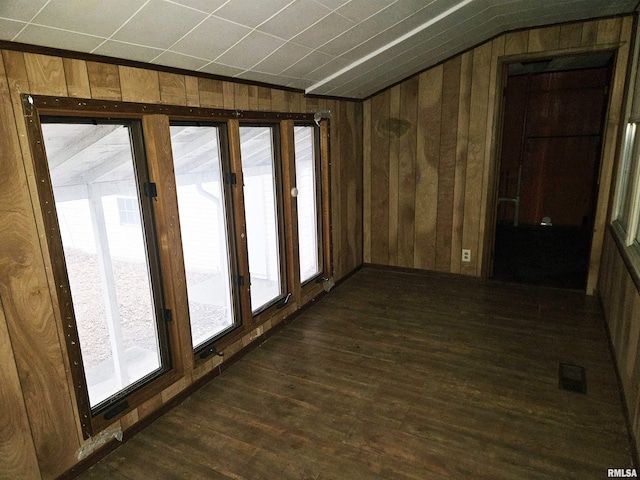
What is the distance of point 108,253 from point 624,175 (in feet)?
12.6

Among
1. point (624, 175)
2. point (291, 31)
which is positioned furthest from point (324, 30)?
point (624, 175)

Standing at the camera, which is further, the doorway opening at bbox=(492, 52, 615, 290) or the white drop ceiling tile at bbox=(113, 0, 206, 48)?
the doorway opening at bbox=(492, 52, 615, 290)

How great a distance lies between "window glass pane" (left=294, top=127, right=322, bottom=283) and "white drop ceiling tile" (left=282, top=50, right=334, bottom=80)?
694 millimetres

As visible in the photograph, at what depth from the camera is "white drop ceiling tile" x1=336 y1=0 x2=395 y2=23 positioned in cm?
214

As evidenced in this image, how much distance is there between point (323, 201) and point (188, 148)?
1.59 meters

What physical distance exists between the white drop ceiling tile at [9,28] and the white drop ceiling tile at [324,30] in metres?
1.33

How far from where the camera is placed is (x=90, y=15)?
1.49 m

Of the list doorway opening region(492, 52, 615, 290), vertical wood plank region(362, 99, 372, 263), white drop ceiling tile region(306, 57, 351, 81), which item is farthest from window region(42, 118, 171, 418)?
doorway opening region(492, 52, 615, 290)

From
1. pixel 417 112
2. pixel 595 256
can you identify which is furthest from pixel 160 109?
pixel 595 256

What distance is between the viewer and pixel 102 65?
183cm

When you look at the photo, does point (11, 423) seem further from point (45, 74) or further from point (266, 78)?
point (266, 78)

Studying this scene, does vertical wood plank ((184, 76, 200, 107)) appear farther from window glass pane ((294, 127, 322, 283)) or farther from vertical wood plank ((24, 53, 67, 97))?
window glass pane ((294, 127, 322, 283))

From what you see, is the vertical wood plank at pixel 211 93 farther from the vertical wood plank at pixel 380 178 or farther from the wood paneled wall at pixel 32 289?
the vertical wood plank at pixel 380 178

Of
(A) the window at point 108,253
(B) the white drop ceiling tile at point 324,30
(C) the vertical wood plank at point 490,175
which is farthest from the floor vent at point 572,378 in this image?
(B) the white drop ceiling tile at point 324,30
